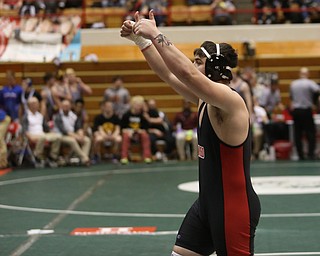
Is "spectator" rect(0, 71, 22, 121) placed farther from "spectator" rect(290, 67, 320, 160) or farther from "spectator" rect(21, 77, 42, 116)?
"spectator" rect(290, 67, 320, 160)

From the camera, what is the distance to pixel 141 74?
19.0m

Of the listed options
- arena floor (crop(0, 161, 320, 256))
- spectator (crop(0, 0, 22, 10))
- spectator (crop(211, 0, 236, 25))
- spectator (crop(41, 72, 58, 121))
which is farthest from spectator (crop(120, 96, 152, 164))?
spectator (crop(0, 0, 22, 10))

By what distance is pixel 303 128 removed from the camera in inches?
601

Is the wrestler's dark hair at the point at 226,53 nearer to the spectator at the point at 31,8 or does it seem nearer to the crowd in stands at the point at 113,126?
the crowd in stands at the point at 113,126

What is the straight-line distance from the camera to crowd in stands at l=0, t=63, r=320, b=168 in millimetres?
15078

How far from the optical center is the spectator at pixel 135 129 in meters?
15.4

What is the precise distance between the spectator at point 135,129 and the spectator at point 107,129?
0.15 metres

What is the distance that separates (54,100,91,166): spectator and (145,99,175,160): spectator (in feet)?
3.96

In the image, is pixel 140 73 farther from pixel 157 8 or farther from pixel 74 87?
pixel 157 8

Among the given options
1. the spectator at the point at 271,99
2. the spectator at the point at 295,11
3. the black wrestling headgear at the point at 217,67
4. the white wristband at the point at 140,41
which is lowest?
the spectator at the point at 271,99

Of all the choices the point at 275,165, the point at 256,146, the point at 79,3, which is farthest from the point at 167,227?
the point at 79,3

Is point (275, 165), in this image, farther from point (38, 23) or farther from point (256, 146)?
point (38, 23)

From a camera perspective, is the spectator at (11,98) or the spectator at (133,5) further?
the spectator at (133,5)

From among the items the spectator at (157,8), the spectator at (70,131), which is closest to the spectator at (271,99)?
the spectator at (70,131)
